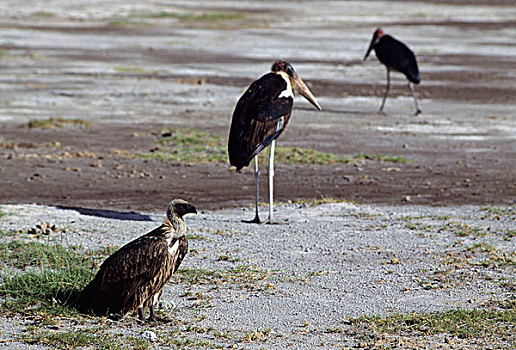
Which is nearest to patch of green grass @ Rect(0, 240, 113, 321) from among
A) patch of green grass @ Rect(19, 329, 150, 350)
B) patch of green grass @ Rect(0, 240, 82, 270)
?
patch of green grass @ Rect(0, 240, 82, 270)

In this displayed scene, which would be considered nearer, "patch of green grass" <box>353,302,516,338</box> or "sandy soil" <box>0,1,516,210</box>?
"patch of green grass" <box>353,302,516,338</box>

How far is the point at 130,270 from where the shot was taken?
6.54 meters

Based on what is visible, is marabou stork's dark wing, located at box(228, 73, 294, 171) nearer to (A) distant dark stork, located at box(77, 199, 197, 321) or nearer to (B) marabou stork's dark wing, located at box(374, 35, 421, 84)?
(A) distant dark stork, located at box(77, 199, 197, 321)

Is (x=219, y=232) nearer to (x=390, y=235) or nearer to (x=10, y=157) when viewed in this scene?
(x=390, y=235)

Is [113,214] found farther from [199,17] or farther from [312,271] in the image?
[199,17]

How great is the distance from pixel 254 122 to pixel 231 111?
9.78 meters

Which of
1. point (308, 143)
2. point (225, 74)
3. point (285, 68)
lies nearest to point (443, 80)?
point (225, 74)

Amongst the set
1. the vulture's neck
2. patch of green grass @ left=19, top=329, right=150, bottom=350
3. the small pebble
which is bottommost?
patch of green grass @ left=19, top=329, right=150, bottom=350

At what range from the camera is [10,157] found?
47.3ft

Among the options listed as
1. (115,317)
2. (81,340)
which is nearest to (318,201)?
(115,317)

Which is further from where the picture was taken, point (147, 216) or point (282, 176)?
point (282, 176)

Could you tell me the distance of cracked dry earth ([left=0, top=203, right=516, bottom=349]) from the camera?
665 cm

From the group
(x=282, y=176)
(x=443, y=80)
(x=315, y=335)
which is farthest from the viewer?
(x=443, y=80)

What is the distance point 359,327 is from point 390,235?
3.23 meters
